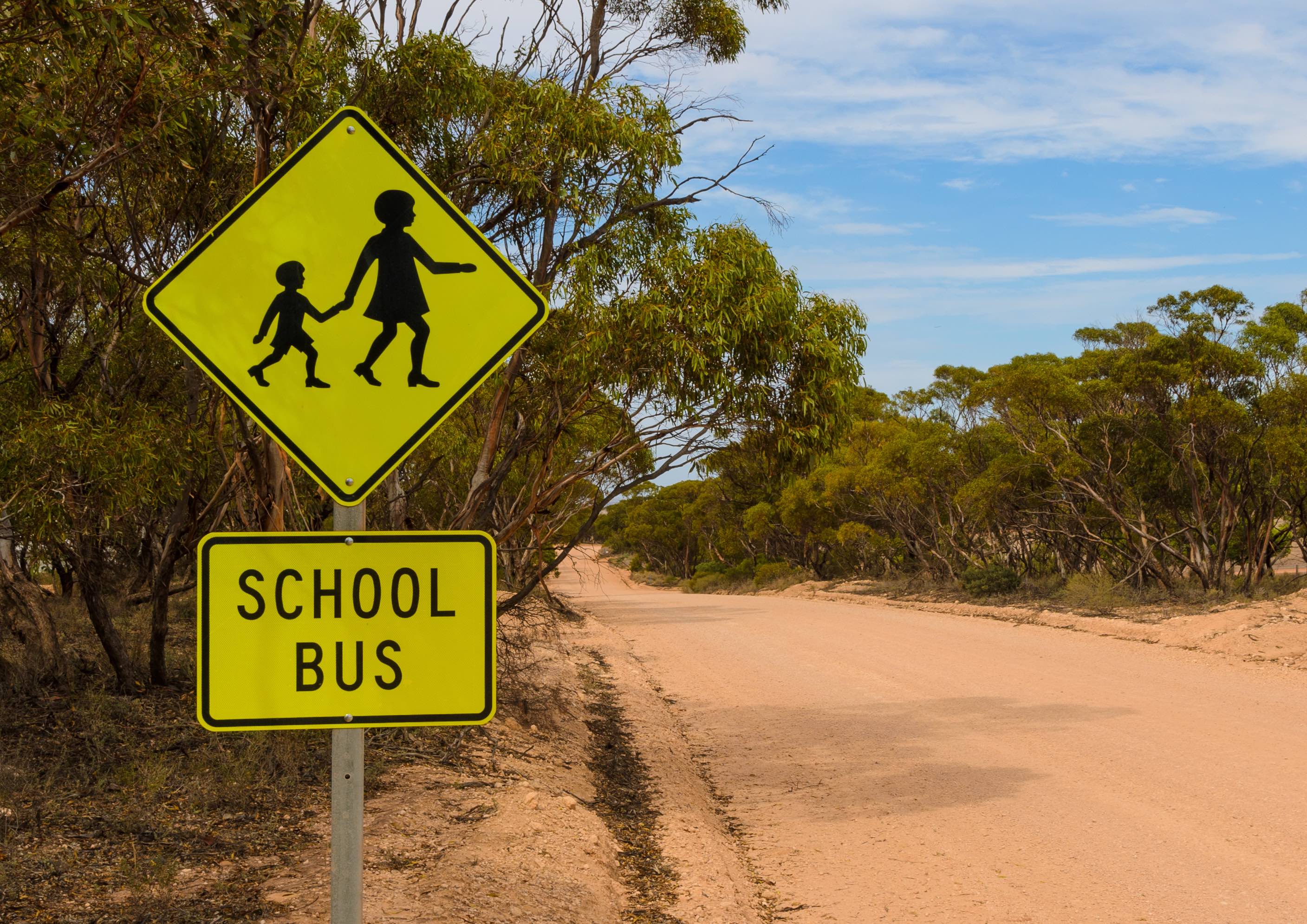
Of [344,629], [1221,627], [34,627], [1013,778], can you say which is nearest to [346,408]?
[344,629]

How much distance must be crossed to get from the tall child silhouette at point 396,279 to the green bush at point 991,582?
3034 cm

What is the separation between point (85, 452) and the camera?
7562mm

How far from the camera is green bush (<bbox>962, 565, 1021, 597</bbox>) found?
3128 centimetres

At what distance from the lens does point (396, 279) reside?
2.61m

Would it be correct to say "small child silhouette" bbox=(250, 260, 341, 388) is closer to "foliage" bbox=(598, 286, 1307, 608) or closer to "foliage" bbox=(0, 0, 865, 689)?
"foliage" bbox=(0, 0, 865, 689)

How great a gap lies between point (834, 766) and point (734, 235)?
4.92 metres

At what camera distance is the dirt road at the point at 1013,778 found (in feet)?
21.1

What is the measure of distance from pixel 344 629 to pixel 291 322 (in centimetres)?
72

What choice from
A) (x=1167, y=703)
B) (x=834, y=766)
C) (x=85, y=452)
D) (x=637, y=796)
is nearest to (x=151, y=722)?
(x=85, y=452)

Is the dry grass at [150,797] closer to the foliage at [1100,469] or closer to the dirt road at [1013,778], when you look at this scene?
the dirt road at [1013,778]

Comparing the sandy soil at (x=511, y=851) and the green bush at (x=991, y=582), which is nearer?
the sandy soil at (x=511, y=851)

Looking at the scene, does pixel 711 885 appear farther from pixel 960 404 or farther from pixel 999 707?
pixel 960 404

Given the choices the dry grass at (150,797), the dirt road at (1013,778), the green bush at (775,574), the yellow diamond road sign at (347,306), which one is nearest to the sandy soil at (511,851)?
the dry grass at (150,797)

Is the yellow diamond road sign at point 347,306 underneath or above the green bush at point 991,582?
above
